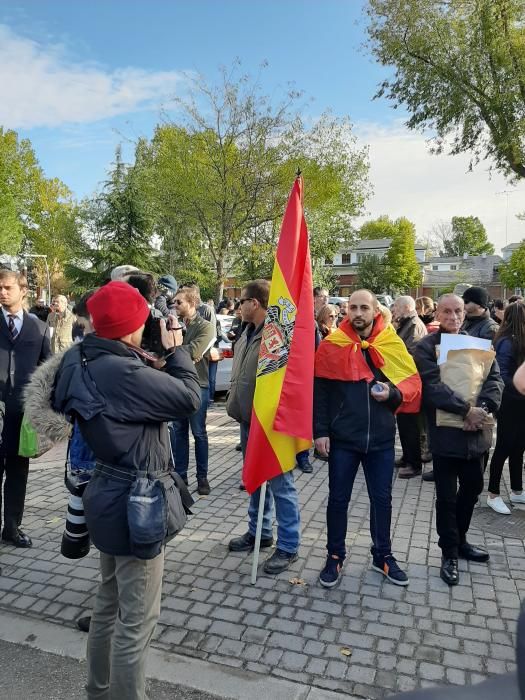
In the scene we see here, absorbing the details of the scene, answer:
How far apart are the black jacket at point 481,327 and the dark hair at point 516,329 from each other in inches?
20.2

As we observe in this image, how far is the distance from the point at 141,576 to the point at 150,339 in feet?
3.60

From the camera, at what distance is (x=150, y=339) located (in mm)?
2684

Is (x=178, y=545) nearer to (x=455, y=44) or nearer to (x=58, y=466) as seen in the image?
(x=58, y=466)

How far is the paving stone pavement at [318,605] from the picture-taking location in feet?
9.87

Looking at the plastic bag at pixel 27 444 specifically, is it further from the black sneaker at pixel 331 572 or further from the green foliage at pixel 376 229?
the green foliage at pixel 376 229

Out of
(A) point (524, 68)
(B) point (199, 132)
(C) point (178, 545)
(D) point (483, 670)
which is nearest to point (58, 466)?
(C) point (178, 545)

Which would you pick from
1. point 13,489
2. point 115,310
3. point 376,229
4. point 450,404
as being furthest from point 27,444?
point 376,229

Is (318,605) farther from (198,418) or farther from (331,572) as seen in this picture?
(198,418)

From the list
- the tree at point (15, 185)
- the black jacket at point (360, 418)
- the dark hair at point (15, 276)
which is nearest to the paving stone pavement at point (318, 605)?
the black jacket at point (360, 418)

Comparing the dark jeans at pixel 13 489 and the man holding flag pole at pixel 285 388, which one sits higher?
the man holding flag pole at pixel 285 388

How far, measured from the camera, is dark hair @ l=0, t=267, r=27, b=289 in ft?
14.3

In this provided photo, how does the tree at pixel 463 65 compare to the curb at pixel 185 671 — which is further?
the tree at pixel 463 65

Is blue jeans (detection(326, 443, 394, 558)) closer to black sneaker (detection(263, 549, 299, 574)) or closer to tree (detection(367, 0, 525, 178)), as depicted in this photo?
black sneaker (detection(263, 549, 299, 574))

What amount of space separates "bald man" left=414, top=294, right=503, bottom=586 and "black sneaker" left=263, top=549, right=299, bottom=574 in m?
1.13
